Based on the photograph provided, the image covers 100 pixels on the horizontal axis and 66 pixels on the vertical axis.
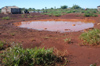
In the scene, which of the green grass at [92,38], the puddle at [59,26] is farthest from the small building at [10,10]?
the green grass at [92,38]

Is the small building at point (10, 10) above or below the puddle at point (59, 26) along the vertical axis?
above

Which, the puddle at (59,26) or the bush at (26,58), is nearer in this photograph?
the bush at (26,58)

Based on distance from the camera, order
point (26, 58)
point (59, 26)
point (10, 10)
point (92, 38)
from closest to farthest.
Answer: point (26, 58) → point (92, 38) → point (59, 26) → point (10, 10)

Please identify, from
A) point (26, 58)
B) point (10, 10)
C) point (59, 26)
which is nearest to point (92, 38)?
point (26, 58)

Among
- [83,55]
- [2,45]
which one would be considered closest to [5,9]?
[2,45]

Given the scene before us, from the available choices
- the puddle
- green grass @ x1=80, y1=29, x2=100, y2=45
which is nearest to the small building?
the puddle

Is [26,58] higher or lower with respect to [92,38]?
lower

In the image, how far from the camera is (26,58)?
292 cm

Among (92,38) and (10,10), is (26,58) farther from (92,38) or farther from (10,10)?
(10,10)

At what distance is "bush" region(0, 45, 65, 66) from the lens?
2756 mm

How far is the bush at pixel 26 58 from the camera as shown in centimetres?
276

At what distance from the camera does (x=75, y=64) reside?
10.6ft

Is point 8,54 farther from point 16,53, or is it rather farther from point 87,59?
point 87,59

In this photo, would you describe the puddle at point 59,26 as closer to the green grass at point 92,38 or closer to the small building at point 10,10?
the green grass at point 92,38
